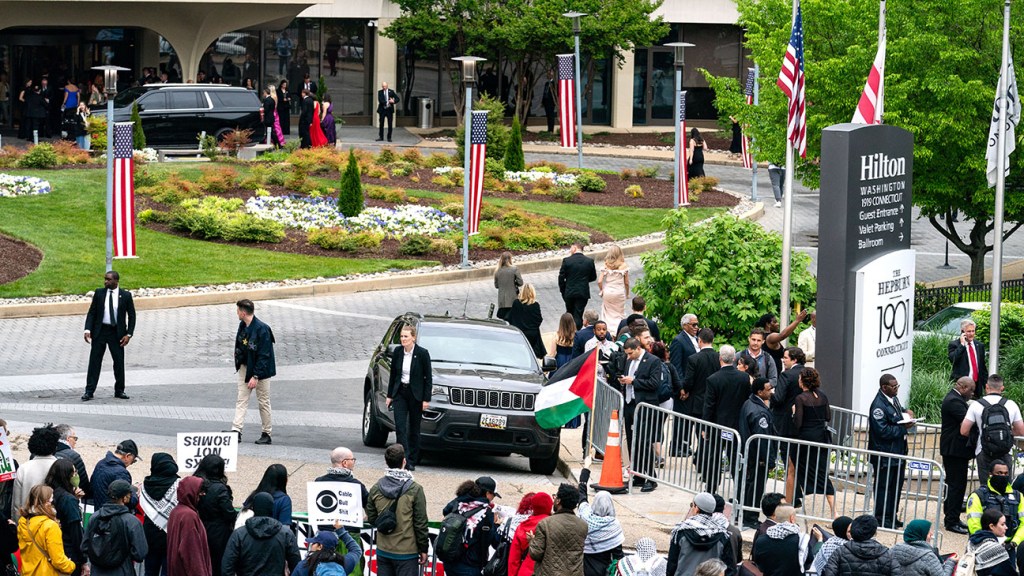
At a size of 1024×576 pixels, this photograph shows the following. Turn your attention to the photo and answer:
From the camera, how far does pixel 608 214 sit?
34.1 metres

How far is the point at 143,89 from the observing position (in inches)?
1501

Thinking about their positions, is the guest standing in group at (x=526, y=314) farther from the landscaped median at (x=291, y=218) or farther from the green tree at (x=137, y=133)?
the green tree at (x=137, y=133)

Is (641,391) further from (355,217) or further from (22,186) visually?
(22,186)

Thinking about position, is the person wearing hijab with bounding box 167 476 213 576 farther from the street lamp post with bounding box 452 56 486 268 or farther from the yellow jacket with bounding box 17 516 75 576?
the street lamp post with bounding box 452 56 486 268

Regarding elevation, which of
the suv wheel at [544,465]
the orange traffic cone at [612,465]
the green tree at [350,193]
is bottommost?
the suv wheel at [544,465]

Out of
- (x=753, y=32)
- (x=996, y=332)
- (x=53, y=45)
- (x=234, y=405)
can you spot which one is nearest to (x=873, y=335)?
(x=996, y=332)

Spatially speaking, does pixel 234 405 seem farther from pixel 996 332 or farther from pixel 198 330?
pixel 996 332

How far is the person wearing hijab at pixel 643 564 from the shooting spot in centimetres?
1121

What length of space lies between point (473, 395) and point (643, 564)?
5.03 meters

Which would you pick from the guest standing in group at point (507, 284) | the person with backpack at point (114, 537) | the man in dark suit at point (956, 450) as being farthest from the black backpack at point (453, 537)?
the guest standing in group at point (507, 284)

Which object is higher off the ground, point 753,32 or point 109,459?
point 753,32

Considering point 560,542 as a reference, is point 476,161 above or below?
above

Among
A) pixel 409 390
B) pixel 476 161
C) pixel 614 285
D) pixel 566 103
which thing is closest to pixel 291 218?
pixel 476 161

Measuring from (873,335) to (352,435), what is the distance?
237 inches
